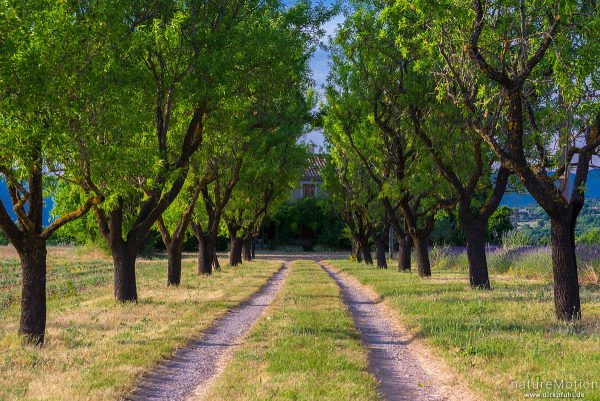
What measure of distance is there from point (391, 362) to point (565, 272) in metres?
5.63

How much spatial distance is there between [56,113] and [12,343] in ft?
15.4

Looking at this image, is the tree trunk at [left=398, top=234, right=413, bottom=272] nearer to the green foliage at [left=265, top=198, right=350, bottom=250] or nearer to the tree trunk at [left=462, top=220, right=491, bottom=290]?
the tree trunk at [left=462, top=220, right=491, bottom=290]

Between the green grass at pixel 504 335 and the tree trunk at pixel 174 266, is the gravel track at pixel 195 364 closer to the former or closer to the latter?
the green grass at pixel 504 335

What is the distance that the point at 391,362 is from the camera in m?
10.2

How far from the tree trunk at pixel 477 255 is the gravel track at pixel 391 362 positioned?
5.56 m

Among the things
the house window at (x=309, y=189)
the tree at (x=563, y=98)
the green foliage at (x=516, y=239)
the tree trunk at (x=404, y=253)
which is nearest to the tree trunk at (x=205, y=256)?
the tree trunk at (x=404, y=253)

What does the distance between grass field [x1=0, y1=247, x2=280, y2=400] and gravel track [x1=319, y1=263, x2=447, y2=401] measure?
356 cm

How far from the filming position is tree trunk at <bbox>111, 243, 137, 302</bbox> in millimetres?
18953

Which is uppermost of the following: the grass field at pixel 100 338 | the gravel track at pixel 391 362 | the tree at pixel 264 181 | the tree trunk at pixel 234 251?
the tree at pixel 264 181

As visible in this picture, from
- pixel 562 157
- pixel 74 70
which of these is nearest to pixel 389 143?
pixel 562 157

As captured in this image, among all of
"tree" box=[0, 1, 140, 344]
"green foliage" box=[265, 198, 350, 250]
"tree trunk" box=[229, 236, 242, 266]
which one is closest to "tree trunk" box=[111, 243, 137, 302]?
"tree" box=[0, 1, 140, 344]

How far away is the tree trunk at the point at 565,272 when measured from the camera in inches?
523

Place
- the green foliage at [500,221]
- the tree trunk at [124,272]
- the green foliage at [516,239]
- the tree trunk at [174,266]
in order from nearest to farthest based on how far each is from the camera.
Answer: the tree trunk at [124,272] → the tree trunk at [174,266] → the green foliage at [516,239] → the green foliage at [500,221]

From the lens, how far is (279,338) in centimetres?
1177
